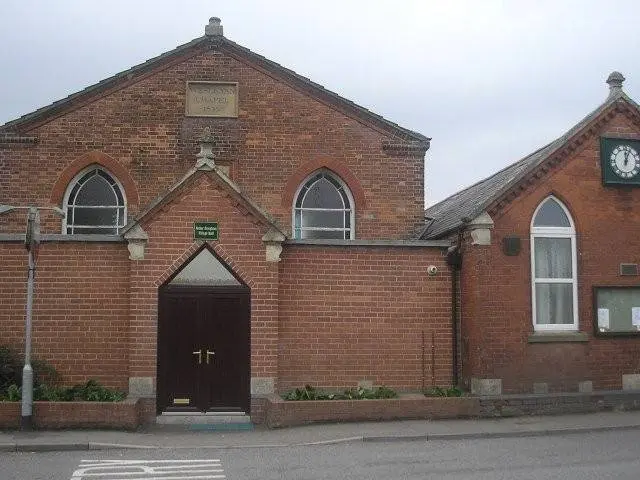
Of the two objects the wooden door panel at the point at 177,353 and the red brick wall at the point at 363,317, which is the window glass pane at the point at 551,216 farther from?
the wooden door panel at the point at 177,353

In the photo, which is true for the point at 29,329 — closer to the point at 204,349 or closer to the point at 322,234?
the point at 204,349

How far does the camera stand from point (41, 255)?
537 inches

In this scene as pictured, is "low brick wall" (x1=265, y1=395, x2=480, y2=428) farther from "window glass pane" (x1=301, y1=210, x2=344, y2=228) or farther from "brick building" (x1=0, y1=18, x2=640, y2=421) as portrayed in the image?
"window glass pane" (x1=301, y1=210, x2=344, y2=228)

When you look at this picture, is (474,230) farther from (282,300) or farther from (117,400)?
(117,400)

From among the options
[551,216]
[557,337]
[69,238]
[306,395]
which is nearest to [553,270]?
[551,216]

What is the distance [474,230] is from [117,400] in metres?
7.24

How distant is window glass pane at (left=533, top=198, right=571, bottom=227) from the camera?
15.0 meters

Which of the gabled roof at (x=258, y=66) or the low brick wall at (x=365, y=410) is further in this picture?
the gabled roof at (x=258, y=66)

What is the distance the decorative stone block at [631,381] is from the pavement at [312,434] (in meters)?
1.43

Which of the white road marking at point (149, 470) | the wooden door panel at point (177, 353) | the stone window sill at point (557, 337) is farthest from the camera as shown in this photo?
the stone window sill at point (557, 337)

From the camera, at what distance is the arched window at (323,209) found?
58.0 feet

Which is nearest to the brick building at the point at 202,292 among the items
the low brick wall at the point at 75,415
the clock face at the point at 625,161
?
the low brick wall at the point at 75,415

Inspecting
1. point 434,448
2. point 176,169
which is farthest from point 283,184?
point 434,448

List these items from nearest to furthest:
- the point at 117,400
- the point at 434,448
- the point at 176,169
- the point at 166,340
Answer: the point at 434,448, the point at 117,400, the point at 166,340, the point at 176,169
